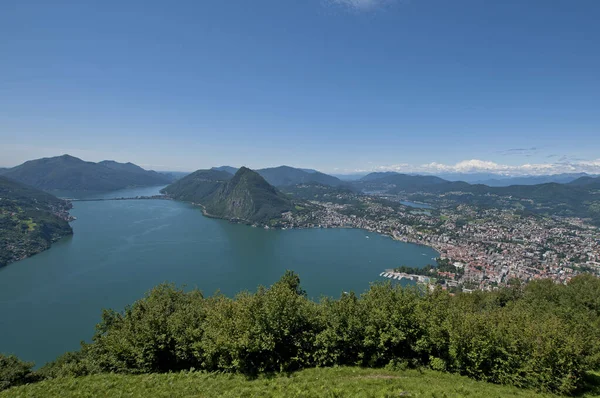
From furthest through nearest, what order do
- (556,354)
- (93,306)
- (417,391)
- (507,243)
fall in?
(507,243)
(93,306)
(556,354)
(417,391)

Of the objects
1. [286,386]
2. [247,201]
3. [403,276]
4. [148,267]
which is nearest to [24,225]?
[148,267]

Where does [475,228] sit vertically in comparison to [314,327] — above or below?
below

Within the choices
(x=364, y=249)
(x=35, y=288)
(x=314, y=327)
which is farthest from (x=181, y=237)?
(x=314, y=327)

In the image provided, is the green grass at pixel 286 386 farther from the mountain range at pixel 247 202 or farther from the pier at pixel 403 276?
the mountain range at pixel 247 202

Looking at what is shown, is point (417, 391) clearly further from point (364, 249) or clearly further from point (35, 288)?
point (364, 249)

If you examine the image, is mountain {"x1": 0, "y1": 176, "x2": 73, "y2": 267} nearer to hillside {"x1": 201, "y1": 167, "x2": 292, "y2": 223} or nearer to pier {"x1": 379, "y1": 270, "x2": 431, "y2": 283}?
hillside {"x1": 201, "y1": 167, "x2": 292, "y2": 223}

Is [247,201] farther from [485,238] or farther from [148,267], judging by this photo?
[485,238]
